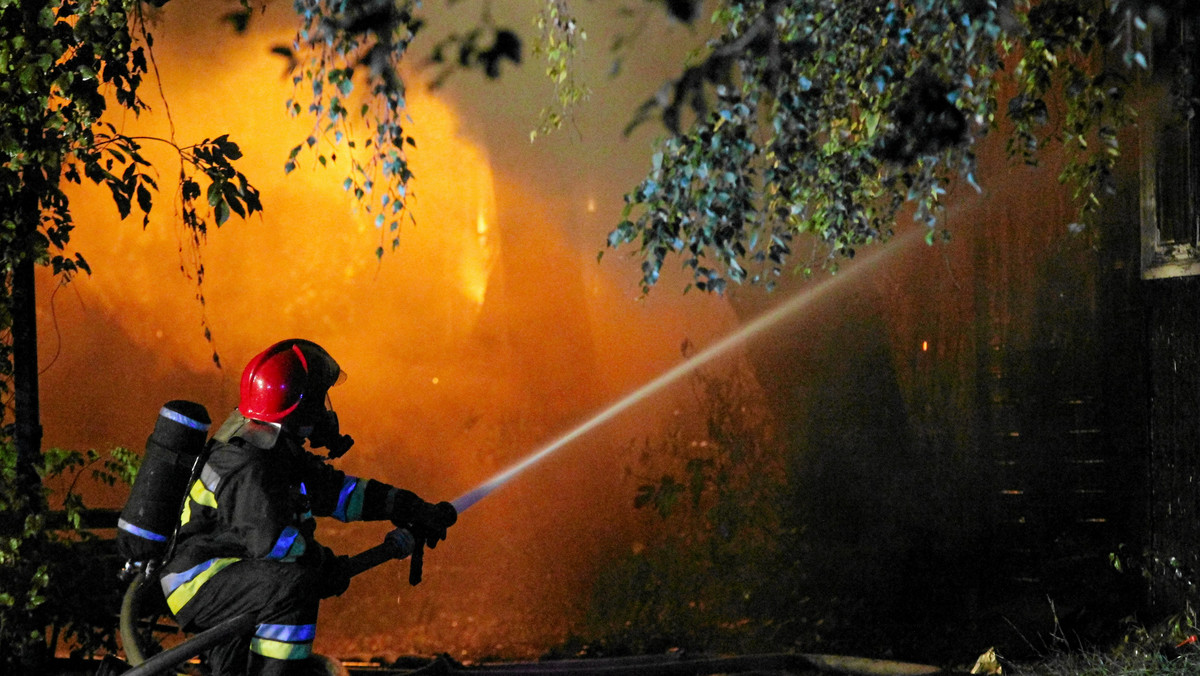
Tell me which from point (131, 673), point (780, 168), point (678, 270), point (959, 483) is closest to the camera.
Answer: point (131, 673)

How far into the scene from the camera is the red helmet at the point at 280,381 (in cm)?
323

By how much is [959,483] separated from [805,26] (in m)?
5.05

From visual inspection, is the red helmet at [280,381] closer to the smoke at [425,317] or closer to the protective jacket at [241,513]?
the protective jacket at [241,513]

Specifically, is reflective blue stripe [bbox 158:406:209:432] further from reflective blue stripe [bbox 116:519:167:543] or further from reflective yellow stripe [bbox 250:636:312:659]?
reflective yellow stripe [bbox 250:636:312:659]

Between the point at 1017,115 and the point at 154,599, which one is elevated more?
the point at 1017,115

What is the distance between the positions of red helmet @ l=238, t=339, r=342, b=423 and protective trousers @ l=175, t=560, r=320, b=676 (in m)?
0.50

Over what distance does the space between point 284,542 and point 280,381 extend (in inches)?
21.5

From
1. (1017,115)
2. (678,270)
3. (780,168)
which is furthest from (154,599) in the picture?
(678,270)

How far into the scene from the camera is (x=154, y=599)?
3.63 m

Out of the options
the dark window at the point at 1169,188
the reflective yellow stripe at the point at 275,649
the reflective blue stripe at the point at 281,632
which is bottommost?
the reflective yellow stripe at the point at 275,649

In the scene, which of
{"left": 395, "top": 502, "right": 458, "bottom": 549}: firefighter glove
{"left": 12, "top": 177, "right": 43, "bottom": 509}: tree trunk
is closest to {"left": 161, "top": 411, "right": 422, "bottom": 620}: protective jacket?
{"left": 395, "top": 502, "right": 458, "bottom": 549}: firefighter glove

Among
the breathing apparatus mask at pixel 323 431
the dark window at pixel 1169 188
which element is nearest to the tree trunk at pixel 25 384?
the breathing apparatus mask at pixel 323 431

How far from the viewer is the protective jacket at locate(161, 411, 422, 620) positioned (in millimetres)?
3035

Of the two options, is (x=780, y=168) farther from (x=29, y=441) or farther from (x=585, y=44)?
(x=585, y=44)
